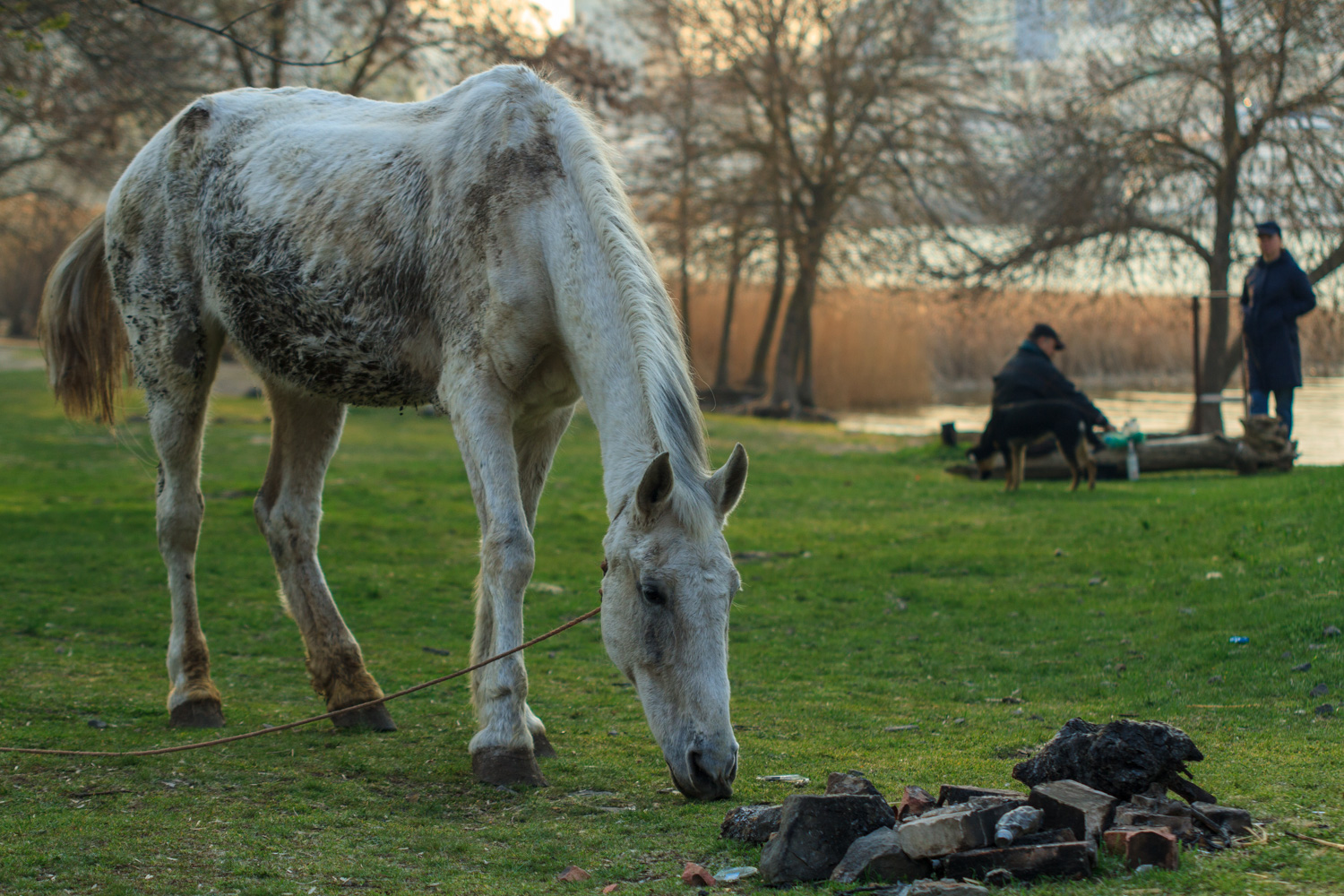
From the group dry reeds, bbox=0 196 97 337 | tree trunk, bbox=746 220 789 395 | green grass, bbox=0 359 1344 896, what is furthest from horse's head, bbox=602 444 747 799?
tree trunk, bbox=746 220 789 395

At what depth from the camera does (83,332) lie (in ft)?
18.4

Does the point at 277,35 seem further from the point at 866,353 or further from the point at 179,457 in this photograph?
the point at 866,353

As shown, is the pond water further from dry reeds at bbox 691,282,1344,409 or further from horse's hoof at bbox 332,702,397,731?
horse's hoof at bbox 332,702,397,731

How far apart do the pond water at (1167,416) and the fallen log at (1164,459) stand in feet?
7.22

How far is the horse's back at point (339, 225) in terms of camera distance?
409cm

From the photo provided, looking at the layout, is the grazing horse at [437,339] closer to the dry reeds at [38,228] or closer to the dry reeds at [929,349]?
the dry reeds at [38,228]

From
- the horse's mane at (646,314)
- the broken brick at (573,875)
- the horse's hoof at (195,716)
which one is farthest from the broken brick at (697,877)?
the horse's hoof at (195,716)

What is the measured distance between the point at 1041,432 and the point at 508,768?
8.82 m

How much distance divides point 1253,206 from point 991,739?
553 inches

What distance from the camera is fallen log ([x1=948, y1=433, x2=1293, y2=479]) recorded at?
11.7 m

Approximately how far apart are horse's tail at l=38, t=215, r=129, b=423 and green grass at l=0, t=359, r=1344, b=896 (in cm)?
49

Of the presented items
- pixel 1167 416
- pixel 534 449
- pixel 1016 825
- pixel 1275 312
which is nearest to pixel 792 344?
pixel 1167 416

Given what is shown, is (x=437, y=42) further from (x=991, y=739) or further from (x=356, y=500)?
(x=991, y=739)

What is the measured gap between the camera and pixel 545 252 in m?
3.91
